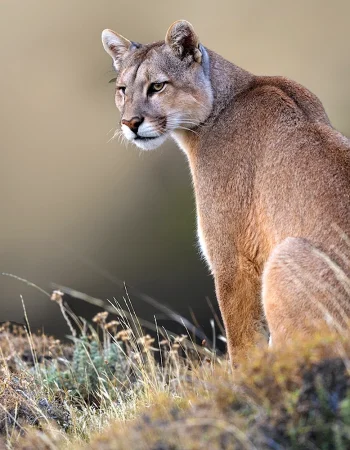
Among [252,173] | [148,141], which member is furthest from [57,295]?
[252,173]

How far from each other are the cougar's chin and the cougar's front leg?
131 centimetres

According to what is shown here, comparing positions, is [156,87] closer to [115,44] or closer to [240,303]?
[115,44]

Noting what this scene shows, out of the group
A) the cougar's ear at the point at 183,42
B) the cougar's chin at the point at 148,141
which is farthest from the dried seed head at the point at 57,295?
the cougar's ear at the point at 183,42

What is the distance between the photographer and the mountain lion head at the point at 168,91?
6.30 metres

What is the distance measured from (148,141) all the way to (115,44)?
1.28 metres

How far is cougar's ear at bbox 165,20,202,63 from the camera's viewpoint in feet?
21.1

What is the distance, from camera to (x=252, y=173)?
19.1 feet

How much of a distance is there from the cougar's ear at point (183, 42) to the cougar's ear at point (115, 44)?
2.05ft

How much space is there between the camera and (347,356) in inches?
142

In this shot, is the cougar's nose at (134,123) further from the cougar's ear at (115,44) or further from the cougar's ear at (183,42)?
the cougar's ear at (115,44)

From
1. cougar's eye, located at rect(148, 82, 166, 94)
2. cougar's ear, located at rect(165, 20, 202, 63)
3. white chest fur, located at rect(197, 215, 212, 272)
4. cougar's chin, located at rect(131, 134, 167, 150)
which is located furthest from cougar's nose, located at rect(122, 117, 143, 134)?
white chest fur, located at rect(197, 215, 212, 272)

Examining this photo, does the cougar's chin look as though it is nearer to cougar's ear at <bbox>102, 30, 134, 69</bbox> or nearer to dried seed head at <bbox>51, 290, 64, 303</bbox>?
cougar's ear at <bbox>102, 30, 134, 69</bbox>

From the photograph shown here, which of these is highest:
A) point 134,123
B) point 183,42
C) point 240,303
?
point 183,42

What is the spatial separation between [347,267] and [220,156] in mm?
1738
